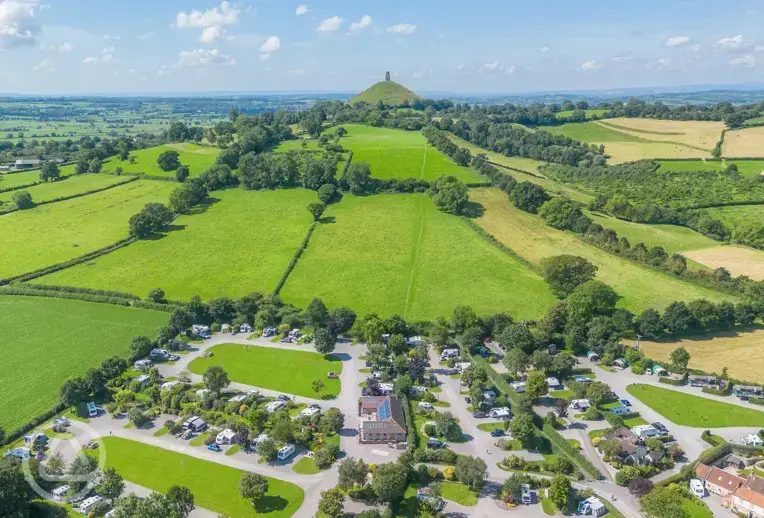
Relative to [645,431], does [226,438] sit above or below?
above

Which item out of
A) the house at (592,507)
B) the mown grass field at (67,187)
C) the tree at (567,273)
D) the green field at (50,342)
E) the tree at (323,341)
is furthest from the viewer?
the mown grass field at (67,187)

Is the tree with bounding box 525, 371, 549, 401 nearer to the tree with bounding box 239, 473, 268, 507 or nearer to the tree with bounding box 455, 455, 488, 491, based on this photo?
the tree with bounding box 455, 455, 488, 491

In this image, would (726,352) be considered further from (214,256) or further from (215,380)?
(214,256)

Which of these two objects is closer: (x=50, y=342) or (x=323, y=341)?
(x=323, y=341)

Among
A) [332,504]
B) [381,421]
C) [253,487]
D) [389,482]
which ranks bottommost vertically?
[332,504]

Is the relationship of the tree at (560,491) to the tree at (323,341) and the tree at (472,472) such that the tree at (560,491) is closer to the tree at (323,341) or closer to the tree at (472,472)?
the tree at (472,472)

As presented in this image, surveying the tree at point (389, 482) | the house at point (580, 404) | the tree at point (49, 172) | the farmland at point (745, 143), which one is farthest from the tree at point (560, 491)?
the farmland at point (745, 143)

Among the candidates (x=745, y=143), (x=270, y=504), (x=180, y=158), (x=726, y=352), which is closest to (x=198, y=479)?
(x=270, y=504)
